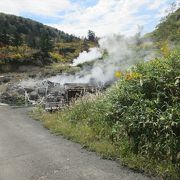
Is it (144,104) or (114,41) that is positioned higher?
(114,41)

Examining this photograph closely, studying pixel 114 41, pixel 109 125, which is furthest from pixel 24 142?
pixel 114 41

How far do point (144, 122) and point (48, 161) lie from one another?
247cm

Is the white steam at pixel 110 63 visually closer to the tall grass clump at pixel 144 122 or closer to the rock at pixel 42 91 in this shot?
the rock at pixel 42 91

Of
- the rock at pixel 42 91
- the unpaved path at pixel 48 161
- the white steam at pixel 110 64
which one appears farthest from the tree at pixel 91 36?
the unpaved path at pixel 48 161

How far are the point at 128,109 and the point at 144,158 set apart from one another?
4.93 ft

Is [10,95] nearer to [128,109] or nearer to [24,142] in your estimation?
[24,142]

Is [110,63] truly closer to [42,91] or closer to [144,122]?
[42,91]

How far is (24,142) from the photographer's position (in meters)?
11.1

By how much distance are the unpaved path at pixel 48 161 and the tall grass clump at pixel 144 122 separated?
16.0 inches

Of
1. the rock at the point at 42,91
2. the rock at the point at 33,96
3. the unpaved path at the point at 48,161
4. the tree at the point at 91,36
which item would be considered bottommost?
the unpaved path at the point at 48,161

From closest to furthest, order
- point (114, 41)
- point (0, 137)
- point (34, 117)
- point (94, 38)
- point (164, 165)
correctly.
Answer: point (164, 165)
point (0, 137)
point (34, 117)
point (114, 41)
point (94, 38)

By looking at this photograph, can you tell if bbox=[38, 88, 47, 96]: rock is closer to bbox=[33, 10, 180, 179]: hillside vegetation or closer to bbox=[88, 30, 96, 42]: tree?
bbox=[33, 10, 180, 179]: hillside vegetation

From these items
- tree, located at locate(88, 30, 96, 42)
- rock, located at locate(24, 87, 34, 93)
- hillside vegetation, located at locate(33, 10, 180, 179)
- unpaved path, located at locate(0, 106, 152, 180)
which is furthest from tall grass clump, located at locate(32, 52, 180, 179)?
tree, located at locate(88, 30, 96, 42)

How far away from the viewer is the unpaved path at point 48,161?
7656 millimetres
